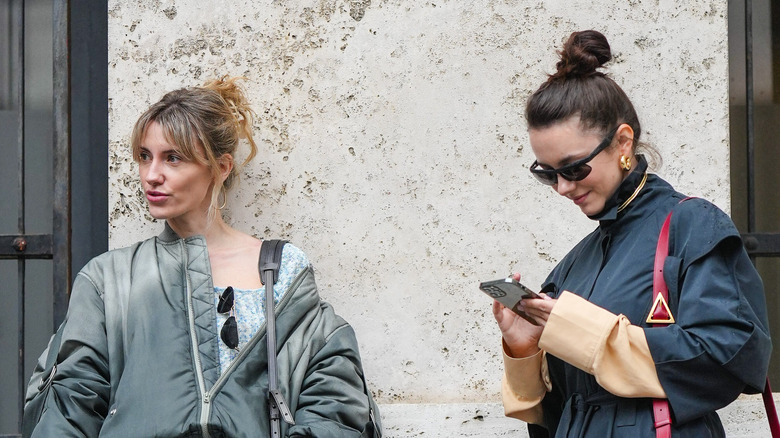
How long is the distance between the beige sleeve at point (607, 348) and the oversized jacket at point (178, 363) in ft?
2.91

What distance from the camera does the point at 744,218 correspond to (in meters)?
3.36

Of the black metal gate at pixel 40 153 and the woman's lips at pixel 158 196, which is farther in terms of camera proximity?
the black metal gate at pixel 40 153

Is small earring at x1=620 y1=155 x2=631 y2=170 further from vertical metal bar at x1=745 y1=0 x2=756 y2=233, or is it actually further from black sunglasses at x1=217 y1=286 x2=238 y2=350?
vertical metal bar at x1=745 y1=0 x2=756 y2=233

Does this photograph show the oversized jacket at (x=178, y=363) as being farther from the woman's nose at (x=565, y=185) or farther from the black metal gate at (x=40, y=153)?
the woman's nose at (x=565, y=185)

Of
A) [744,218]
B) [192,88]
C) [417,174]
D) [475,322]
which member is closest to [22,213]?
[192,88]

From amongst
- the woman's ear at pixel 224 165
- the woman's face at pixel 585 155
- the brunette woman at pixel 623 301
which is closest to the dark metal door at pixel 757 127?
the brunette woman at pixel 623 301

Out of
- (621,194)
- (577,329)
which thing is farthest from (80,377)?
(621,194)

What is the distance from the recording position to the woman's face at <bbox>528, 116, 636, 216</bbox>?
2186 millimetres

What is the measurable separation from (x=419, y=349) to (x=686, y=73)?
50.0 inches

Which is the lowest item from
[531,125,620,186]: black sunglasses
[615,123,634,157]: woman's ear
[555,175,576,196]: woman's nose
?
[555,175,576,196]: woman's nose

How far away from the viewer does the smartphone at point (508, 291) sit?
207 centimetres

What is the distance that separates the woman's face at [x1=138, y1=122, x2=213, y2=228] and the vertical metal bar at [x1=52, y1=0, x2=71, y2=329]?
1.86ft

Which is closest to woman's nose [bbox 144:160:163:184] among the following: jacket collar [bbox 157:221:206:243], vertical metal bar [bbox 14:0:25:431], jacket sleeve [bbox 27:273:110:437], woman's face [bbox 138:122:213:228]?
woman's face [bbox 138:122:213:228]

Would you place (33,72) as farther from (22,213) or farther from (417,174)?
(417,174)
